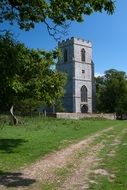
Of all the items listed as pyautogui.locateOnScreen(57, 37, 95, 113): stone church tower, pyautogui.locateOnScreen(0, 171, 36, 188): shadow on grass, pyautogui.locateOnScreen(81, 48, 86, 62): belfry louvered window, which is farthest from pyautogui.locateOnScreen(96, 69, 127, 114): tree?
pyautogui.locateOnScreen(0, 171, 36, 188): shadow on grass

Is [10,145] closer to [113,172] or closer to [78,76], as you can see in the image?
[113,172]

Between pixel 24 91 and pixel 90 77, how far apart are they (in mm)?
87758

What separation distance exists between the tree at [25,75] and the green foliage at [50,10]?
1.28 m

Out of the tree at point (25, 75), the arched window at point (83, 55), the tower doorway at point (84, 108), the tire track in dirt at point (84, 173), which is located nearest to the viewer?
the tire track in dirt at point (84, 173)

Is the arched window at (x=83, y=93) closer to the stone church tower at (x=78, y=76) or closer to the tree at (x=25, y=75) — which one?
the stone church tower at (x=78, y=76)

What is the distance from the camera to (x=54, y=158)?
623 inches

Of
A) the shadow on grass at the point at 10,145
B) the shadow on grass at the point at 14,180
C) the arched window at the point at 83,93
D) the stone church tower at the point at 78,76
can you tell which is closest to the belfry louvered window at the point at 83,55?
the stone church tower at the point at 78,76

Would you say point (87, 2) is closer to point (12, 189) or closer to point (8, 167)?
point (8, 167)

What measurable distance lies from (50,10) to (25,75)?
12.7 ft

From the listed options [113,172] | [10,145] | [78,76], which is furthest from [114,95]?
[113,172]

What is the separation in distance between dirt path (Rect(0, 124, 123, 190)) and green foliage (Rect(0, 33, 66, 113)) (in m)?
3.39

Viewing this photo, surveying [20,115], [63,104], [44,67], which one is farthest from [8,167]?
[63,104]

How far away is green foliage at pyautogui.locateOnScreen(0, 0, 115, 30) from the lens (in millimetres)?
14637

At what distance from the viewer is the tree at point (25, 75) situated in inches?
561
